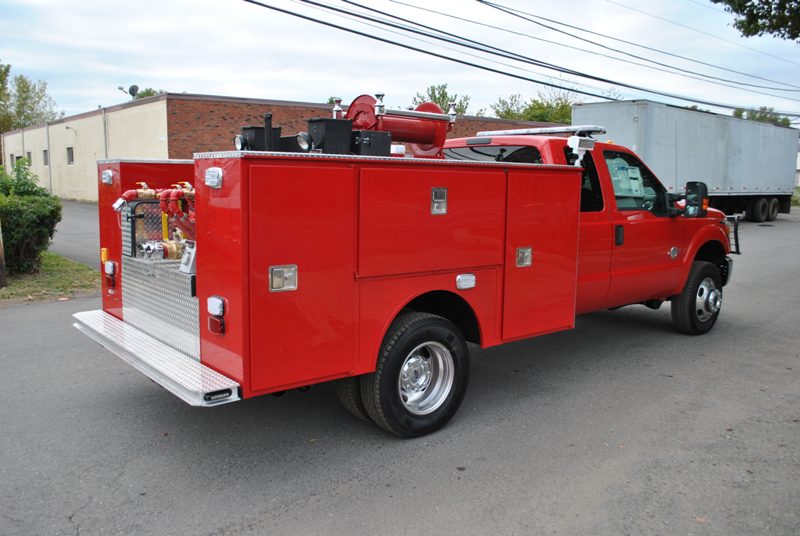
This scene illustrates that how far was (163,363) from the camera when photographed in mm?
4156

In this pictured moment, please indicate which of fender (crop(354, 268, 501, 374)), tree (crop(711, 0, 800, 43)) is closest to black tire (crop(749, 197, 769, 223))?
tree (crop(711, 0, 800, 43))

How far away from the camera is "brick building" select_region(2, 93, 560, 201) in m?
26.9

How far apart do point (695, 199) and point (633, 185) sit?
0.81 m

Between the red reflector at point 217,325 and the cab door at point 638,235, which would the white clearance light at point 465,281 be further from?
the cab door at point 638,235

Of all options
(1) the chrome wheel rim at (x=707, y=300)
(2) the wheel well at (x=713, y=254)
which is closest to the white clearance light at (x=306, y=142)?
(1) the chrome wheel rim at (x=707, y=300)

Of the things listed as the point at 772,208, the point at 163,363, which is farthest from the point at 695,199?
the point at 772,208

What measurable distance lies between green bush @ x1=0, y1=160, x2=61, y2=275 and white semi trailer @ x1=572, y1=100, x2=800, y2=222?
15096mm

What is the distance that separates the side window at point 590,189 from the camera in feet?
20.0

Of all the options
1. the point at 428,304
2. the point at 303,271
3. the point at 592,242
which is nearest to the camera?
the point at 303,271

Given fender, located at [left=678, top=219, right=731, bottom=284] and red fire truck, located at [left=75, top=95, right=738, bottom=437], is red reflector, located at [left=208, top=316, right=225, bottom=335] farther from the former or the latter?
fender, located at [left=678, top=219, right=731, bottom=284]

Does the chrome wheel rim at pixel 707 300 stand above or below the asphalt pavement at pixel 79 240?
above

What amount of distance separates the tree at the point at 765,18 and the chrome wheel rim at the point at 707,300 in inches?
296

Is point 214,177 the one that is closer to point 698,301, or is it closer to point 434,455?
point 434,455

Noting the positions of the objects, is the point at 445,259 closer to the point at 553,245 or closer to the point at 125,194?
the point at 553,245
